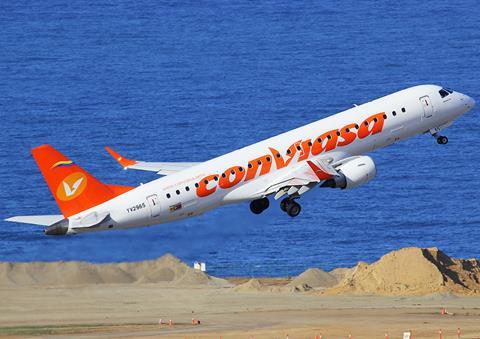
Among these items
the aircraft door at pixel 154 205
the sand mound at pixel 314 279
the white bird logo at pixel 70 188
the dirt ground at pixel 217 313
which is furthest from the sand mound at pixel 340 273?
the white bird logo at pixel 70 188

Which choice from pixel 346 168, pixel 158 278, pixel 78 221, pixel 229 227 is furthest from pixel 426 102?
pixel 158 278

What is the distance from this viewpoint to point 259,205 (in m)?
139

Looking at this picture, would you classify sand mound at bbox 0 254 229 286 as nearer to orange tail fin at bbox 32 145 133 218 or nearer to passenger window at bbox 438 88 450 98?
passenger window at bbox 438 88 450 98

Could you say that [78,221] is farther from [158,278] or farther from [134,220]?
[158,278]

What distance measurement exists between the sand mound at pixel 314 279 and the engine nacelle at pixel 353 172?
135 ft

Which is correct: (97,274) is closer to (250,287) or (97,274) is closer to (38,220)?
(250,287)

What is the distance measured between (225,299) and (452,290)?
21.0 metres

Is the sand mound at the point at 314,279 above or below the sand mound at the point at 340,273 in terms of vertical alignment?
below

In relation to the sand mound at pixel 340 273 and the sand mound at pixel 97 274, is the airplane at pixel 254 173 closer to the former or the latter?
the sand mound at pixel 97 274

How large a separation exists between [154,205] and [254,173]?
824 cm

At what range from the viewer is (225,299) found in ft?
541

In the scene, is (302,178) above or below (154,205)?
above

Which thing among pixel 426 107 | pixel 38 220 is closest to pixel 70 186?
pixel 38 220

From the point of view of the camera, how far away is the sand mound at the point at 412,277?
168 meters
